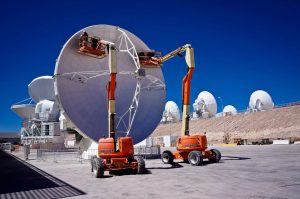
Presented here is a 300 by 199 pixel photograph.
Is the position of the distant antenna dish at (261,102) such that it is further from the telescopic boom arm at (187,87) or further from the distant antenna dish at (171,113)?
the telescopic boom arm at (187,87)

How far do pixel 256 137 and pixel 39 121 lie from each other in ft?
151

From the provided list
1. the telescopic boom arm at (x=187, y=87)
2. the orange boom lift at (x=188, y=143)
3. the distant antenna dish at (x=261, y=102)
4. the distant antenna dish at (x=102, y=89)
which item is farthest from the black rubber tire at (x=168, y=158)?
the distant antenna dish at (x=261, y=102)

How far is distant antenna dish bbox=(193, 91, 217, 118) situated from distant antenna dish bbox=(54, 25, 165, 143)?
249 feet

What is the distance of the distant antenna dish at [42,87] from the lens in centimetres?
6034

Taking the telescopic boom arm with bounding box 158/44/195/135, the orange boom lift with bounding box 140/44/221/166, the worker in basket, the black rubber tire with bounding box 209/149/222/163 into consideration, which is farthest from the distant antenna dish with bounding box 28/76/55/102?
the black rubber tire with bounding box 209/149/222/163

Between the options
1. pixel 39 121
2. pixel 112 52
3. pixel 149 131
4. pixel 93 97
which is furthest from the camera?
pixel 39 121

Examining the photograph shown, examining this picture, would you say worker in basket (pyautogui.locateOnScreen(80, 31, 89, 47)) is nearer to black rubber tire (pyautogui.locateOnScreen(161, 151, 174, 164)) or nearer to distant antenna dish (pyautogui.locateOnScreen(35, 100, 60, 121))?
black rubber tire (pyautogui.locateOnScreen(161, 151, 174, 164))

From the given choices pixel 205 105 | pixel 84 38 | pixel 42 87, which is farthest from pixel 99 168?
pixel 205 105

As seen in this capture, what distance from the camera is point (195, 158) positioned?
2195 cm

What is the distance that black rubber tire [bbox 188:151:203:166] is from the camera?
21.6m

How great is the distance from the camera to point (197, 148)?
2306 centimetres

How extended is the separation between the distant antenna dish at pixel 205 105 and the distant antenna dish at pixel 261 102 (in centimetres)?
1306

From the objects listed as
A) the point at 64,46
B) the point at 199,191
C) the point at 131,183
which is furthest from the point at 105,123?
the point at 199,191

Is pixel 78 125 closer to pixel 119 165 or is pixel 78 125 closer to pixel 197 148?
pixel 119 165
